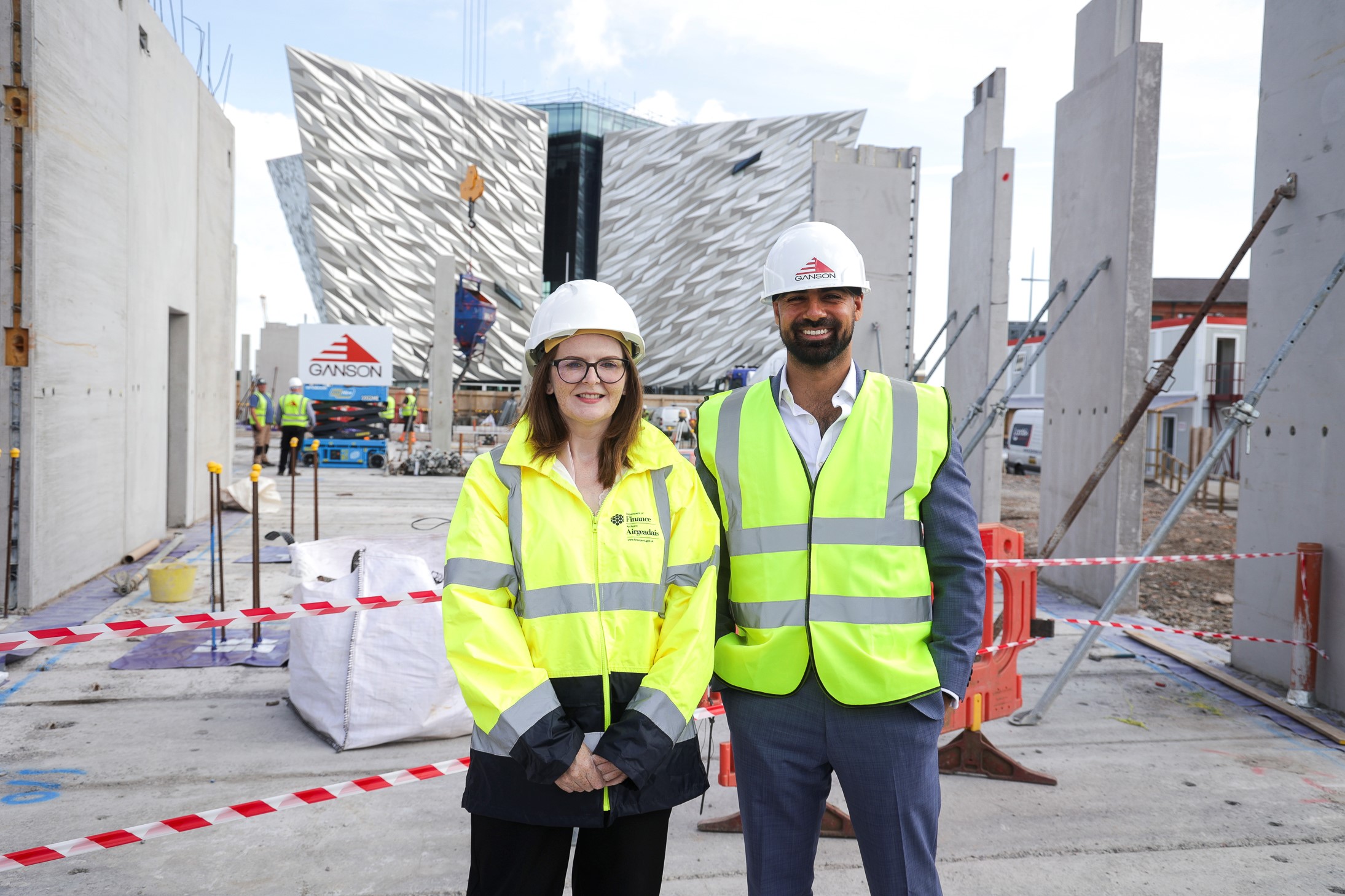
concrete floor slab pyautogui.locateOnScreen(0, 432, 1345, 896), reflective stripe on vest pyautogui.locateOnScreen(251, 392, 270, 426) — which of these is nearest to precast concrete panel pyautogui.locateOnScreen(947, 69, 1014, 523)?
concrete floor slab pyautogui.locateOnScreen(0, 432, 1345, 896)

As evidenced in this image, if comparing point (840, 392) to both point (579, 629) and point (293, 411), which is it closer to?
point (579, 629)

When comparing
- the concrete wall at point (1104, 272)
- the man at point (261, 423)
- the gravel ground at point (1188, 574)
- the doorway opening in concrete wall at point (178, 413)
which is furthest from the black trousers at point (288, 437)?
the concrete wall at point (1104, 272)

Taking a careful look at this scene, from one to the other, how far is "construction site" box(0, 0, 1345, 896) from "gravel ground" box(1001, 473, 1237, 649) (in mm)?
99

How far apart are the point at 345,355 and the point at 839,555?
18287 millimetres

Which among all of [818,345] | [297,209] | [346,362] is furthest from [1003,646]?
[297,209]

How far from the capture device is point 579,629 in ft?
6.25

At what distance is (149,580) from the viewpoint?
6996 millimetres

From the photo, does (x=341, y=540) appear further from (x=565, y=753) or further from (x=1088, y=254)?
(x=1088, y=254)

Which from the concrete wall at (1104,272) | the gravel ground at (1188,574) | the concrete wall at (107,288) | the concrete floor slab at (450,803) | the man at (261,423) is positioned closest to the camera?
the concrete floor slab at (450,803)

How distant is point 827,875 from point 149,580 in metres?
6.05

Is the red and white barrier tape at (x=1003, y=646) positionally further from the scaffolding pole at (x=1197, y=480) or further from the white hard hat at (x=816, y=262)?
the white hard hat at (x=816, y=262)

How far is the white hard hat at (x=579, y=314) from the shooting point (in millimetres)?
2051

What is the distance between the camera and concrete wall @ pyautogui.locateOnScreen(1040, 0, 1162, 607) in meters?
7.36

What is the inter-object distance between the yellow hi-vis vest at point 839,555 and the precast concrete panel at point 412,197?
157 feet
